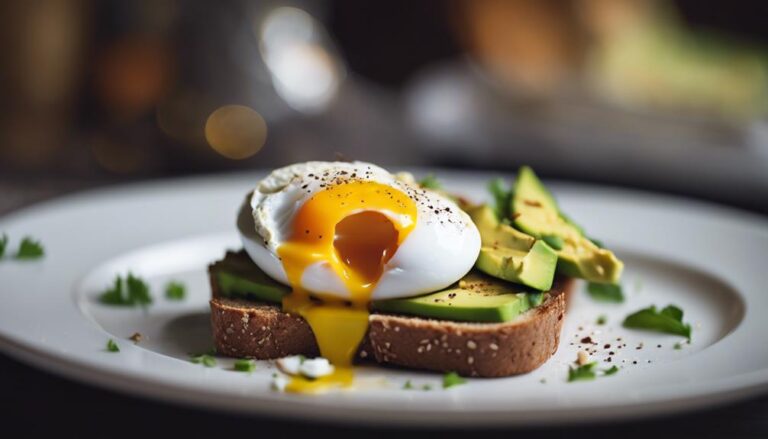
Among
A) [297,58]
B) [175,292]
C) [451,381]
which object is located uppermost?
[297,58]

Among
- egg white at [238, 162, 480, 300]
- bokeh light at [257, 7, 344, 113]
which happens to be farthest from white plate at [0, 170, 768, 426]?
bokeh light at [257, 7, 344, 113]

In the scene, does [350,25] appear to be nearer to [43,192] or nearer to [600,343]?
[43,192]

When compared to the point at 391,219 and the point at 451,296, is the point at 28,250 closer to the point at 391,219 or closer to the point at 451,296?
the point at 391,219

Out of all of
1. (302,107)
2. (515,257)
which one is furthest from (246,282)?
(302,107)

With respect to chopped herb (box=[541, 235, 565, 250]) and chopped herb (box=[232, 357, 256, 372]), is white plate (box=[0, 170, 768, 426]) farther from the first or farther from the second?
chopped herb (box=[541, 235, 565, 250])

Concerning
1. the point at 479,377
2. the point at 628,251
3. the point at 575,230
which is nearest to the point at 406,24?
the point at 628,251

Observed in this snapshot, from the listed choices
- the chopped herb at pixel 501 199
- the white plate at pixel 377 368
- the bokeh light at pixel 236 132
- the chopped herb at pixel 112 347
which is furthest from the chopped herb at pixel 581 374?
the bokeh light at pixel 236 132

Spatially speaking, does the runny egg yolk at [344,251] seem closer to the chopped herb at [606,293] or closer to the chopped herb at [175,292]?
the chopped herb at [175,292]
